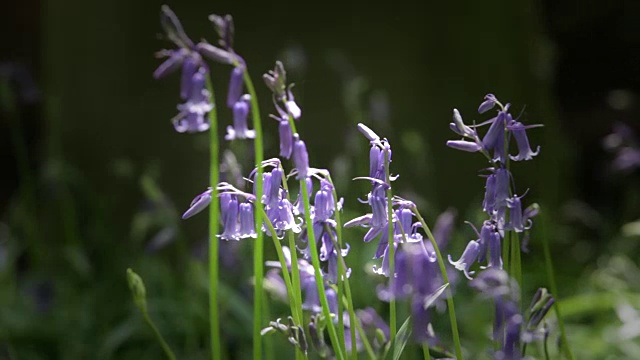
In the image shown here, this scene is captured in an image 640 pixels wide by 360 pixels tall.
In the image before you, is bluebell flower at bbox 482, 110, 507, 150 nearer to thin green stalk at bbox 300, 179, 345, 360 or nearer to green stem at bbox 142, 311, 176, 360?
thin green stalk at bbox 300, 179, 345, 360

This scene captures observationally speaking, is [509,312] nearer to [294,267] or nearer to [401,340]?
[401,340]

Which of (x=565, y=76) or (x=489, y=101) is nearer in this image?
(x=489, y=101)

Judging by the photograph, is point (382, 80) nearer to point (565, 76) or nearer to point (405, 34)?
point (405, 34)

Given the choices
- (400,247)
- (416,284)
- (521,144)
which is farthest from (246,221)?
(521,144)

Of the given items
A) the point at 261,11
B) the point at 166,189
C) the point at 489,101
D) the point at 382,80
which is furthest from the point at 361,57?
the point at 489,101

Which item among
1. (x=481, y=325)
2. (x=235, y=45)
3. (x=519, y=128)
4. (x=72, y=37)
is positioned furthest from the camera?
(x=72, y=37)

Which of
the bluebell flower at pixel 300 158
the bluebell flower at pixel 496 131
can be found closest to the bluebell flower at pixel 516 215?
the bluebell flower at pixel 496 131

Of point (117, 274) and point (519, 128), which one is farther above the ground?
point (519, 128)
